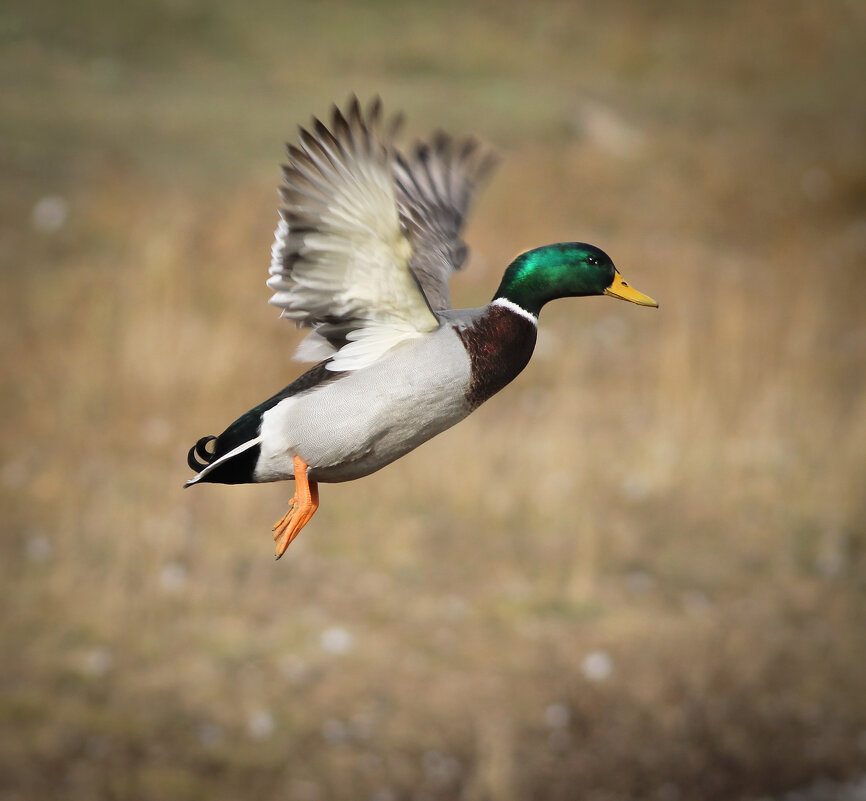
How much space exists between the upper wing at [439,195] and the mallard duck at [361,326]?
47 cm

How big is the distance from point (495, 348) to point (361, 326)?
0.81 feet

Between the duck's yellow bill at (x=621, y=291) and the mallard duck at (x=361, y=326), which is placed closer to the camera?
the mallard duck at (x=361, y=326)

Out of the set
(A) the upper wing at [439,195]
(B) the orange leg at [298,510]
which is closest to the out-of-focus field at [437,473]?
(A) the upper wing at [439,195]

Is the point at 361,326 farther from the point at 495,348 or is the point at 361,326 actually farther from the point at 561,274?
the point at 561,274

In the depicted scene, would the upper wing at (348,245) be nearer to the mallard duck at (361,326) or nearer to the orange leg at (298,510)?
the mallard duck at (361,326)

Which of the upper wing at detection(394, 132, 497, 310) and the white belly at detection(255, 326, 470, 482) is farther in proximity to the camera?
the upper wing at detection(394, 132, 497, 310)

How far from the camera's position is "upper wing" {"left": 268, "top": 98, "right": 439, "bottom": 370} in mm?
1971

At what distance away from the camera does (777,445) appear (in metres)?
8.88

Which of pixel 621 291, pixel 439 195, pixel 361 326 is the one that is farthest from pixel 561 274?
pixel 439 195

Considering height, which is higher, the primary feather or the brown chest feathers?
the primary feather

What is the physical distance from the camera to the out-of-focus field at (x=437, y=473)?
7.44 metres

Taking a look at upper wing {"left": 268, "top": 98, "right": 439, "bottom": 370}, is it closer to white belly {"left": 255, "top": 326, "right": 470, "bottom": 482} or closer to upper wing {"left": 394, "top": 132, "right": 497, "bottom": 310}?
white belly {"left": 255, "top": 326, "right": 470, "bottom": 482}

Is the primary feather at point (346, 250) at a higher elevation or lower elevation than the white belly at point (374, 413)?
higher

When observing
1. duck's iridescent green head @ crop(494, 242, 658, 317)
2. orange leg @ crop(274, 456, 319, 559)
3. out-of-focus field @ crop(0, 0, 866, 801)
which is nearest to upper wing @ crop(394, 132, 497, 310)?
duck's iridescent green head @ crop(494, 242, 658, 317)
